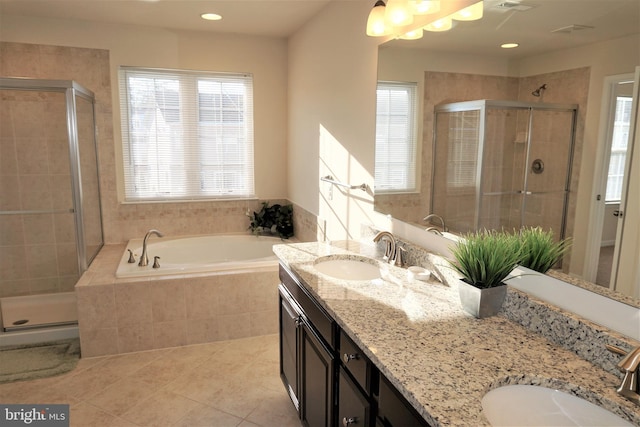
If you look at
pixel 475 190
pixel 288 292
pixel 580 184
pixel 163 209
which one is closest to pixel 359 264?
pixel 288 292

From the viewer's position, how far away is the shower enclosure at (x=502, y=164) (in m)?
1.43

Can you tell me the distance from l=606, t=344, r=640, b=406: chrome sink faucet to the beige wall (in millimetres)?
3747

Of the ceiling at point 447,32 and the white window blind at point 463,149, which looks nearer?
the ceiling at point 447,32

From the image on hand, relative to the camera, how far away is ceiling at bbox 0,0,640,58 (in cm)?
127

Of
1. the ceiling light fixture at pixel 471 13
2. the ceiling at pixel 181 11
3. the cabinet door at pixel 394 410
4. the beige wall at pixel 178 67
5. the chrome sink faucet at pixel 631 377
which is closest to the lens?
the chrome sink faucet at pixel 631 377

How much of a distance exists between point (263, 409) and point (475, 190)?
1662 millimetres

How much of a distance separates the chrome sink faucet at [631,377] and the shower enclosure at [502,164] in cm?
51

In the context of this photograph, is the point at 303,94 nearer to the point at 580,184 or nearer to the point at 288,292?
the point at 288,292

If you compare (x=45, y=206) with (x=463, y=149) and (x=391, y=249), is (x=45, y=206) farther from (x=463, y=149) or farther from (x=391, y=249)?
(x=463, y=149)

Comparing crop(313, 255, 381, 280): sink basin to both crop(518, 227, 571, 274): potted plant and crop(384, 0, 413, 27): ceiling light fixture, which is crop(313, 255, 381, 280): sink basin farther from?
crop(384, 0, 413, 27): ceiling light fixture

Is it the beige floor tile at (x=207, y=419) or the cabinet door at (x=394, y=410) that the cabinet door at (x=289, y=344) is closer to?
the beige floor tile at (x=207, y=419)

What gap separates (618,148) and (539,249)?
43cm

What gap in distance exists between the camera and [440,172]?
80.7 inches

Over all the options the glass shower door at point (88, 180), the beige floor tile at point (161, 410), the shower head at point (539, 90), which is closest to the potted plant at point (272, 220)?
the glass shower door at point (88, 180)
